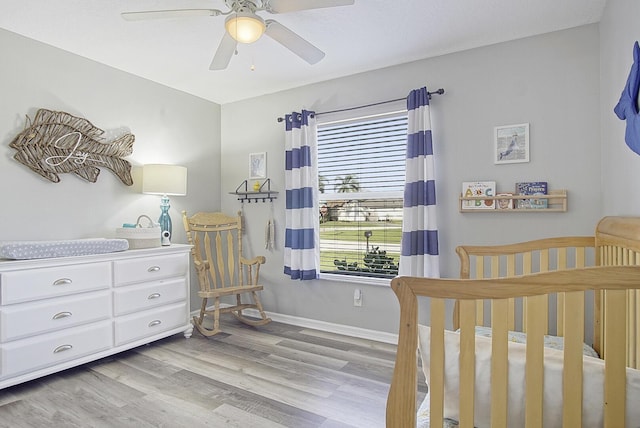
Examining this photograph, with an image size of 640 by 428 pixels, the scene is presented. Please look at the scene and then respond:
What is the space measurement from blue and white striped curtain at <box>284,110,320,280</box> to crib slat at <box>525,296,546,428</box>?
2589 mm

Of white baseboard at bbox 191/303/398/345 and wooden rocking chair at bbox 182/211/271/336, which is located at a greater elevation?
wooden rocking chair at bbox 182/211/271/336

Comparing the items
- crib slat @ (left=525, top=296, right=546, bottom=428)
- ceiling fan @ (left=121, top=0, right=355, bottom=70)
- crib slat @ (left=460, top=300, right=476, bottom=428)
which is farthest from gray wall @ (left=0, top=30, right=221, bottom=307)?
crib slat @ (left=525, top=296, right=546, bottom=428)

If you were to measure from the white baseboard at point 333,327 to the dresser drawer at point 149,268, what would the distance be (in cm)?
86

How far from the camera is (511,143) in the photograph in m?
2.68

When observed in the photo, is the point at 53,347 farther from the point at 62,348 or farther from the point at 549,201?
the point at 549,201

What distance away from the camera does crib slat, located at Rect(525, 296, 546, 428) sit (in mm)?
904

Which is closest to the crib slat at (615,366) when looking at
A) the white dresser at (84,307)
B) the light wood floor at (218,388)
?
the light wood floor at (218,388)

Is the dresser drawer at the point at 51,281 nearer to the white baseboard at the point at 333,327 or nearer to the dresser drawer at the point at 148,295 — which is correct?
the dresser drawer at the point at 148,295

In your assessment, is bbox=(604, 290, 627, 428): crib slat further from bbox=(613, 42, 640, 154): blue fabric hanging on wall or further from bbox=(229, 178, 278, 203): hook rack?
bbox=(229, 178, 278, 203): hook rack

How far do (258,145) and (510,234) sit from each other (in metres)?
2.55

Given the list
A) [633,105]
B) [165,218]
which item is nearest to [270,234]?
[165,218]

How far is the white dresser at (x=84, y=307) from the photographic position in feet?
7.43

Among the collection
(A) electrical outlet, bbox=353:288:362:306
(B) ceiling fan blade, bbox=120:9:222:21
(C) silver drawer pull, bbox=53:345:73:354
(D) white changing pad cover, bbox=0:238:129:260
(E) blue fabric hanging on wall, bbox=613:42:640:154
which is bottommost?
(C) silver drawer pull, bbox=53:345:73:354

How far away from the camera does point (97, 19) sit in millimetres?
2432
